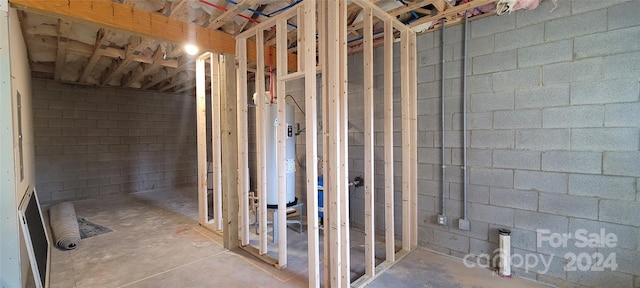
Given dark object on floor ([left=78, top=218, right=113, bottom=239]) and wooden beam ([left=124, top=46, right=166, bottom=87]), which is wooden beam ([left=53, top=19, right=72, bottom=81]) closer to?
wooden beam ([left=124, top=46, right=166, bottom=87])

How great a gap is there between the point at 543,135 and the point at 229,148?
116 inches

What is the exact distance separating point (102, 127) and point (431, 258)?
6.44 metres

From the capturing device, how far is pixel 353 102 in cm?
353

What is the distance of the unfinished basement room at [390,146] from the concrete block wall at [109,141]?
5.41 ft

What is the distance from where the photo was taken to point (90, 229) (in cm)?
366

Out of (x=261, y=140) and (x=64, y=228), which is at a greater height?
(x=261, y=140)

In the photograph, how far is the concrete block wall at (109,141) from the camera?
503 cm

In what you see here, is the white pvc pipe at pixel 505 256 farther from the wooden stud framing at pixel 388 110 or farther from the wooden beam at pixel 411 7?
the wooden beam at pixel 411 7

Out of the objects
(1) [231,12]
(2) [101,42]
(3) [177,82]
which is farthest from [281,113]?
(3) [177,82]

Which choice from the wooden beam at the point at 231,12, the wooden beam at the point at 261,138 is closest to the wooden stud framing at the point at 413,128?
the wooden beam at the point at 261,138

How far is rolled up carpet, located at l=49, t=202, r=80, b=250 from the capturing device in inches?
119

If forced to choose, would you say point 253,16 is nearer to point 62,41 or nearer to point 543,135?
point 62,41

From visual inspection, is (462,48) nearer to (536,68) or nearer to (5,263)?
(536,68)

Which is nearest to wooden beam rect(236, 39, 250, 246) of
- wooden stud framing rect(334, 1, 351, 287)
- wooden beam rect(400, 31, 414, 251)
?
wooden stud framing rect(334, 1, 351, 287)
